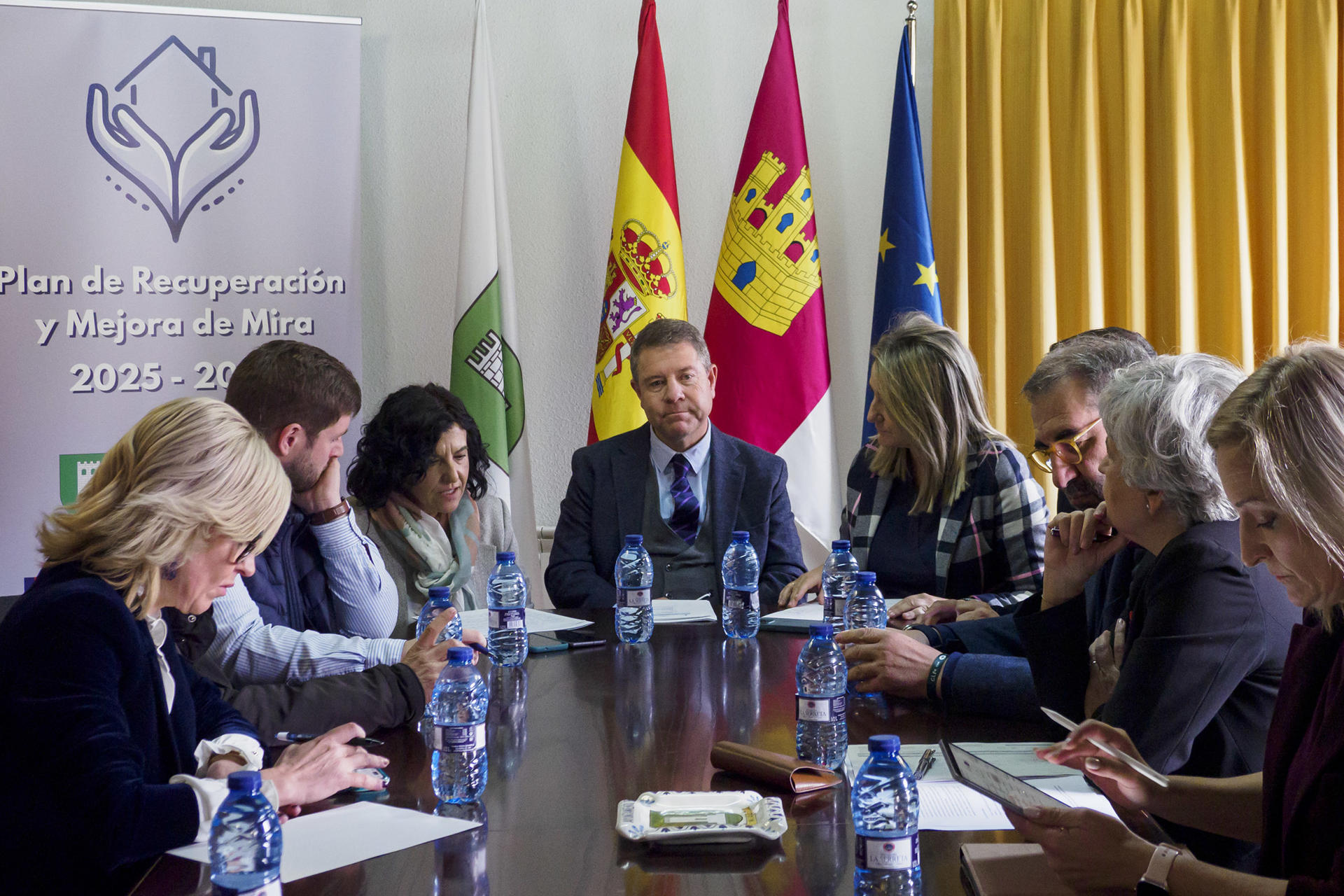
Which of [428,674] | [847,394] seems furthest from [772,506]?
Result: [428,674]

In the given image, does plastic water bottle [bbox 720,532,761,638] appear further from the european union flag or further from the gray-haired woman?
the european union flag

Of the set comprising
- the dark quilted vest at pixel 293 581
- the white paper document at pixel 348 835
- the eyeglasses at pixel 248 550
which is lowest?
the white paper document at pixel 348 835

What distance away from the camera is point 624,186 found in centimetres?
446

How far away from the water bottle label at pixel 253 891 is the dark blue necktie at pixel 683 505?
8.09 ft

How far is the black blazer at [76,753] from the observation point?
136 centimetres

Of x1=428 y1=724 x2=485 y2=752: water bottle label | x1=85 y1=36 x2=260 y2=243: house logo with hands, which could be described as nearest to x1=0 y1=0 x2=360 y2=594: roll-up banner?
x1=85 y1=36 x2=260 y2=243: house logo with hands

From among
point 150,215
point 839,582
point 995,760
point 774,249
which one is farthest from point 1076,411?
point 150,215

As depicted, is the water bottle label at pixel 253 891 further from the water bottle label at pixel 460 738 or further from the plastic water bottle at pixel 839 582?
the plastic water bottle at pixel 839 582

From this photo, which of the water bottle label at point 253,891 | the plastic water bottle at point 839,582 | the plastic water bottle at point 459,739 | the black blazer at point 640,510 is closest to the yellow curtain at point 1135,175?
the black blazer at point 640,510

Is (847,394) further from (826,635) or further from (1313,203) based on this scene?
(826,635)

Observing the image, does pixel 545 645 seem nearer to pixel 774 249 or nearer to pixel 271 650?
pixel 271 650

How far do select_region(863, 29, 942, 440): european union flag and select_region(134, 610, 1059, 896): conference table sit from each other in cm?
206

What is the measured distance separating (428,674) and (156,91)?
2922mm

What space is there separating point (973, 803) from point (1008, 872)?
222 mm
